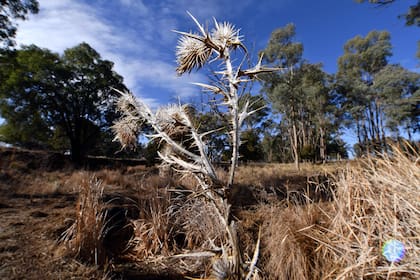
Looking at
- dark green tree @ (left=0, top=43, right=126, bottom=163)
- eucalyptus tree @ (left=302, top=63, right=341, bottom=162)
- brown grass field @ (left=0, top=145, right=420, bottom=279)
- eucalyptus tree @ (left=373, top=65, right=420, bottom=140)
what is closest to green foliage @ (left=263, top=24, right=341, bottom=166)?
eucalyptus tree @ (left=302, top=63, right=341, bottom=162)

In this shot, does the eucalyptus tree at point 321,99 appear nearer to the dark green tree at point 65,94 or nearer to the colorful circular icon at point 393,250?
the dark green tree at point 65,94

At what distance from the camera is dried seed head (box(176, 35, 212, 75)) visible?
2090 millimetres

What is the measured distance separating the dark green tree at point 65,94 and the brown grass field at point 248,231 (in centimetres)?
1372

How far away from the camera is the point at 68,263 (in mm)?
2629

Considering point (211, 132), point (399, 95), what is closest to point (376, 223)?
point (211, 132)

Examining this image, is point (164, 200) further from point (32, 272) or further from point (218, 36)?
point (218, 36)

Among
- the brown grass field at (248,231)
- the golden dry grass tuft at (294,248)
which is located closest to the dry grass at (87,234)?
the brown grass field at (248,231)

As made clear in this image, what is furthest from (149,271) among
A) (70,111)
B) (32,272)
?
(70,111)

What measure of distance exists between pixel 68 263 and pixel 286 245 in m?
2.56

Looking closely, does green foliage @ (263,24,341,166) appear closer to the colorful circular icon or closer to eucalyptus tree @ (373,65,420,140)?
eucalyptus tree @ (373,65,420,140)

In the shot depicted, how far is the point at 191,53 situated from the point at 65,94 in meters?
19.5

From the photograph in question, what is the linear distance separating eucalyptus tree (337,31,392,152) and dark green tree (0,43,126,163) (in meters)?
23.6

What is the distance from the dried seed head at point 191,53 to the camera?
2090 millimetres

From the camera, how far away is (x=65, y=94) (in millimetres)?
17531
